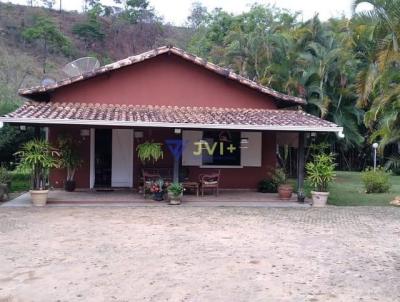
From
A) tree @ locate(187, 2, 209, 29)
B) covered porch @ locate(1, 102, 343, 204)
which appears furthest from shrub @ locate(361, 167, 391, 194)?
tree @ locate(187, 2, 209, 29)

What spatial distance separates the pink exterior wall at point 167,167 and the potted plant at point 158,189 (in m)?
2.12

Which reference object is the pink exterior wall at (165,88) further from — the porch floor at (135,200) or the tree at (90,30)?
the tree at (90,30)

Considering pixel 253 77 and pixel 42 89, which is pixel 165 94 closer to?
pixel 42 89

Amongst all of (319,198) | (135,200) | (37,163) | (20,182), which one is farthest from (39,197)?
(319,198)

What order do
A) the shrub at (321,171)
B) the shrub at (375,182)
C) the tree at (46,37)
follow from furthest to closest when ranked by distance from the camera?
the tree at (46,37)
the shrub at (375,182)
the shrub at (321,171)

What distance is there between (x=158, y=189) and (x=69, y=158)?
299 cm

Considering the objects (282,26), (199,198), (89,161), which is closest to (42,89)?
(89,161)

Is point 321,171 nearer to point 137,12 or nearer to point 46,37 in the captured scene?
point 46,37

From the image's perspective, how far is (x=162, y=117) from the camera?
1371cm

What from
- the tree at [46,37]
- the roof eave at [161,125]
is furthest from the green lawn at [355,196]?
the tree at [46,37]

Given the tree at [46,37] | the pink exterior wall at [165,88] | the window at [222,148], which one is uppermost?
the tree at [46,37]

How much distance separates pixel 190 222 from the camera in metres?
10.7

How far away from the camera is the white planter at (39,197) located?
12672mm

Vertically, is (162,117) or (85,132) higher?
(162,117)
